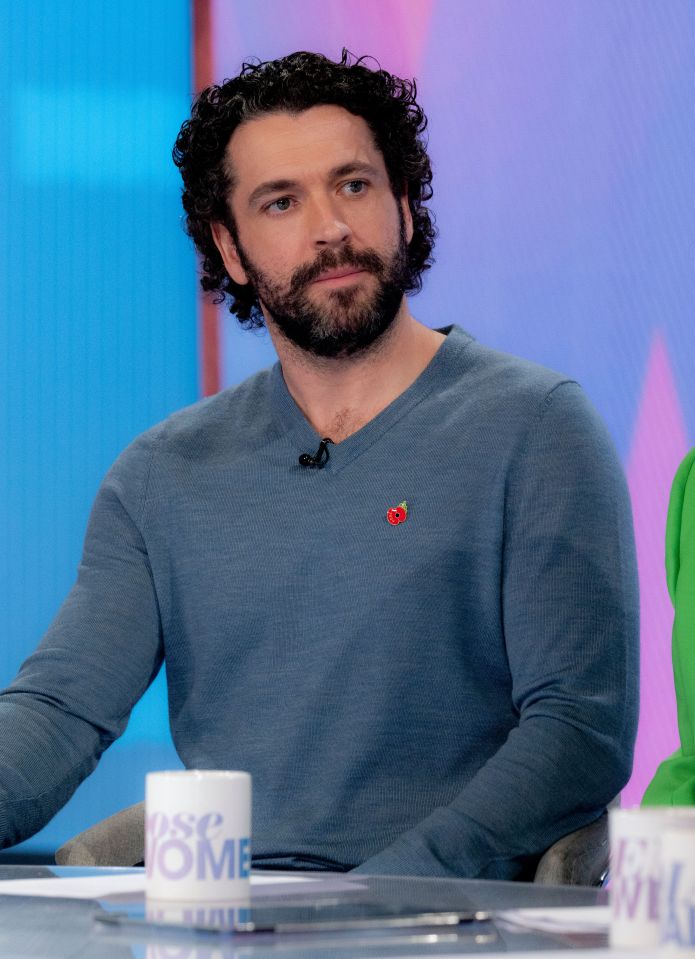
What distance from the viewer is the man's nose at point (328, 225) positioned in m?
1.92

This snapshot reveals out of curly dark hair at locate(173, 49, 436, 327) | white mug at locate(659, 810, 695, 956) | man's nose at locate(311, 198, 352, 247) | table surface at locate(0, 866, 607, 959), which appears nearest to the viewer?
white mug at locate(659, 810, 695, 956)

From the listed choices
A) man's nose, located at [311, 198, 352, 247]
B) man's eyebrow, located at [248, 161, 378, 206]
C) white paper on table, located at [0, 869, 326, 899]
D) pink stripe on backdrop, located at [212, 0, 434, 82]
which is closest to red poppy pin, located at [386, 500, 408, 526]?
man's nose, located at [311, 198, 352, 247]

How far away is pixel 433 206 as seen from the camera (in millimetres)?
3082

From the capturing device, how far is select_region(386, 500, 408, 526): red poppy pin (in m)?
1.77

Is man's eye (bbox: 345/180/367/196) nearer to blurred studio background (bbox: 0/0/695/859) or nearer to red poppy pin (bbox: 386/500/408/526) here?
red poppy pin (bbox: 386/500/408/526)

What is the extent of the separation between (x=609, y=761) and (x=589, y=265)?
1419 millimetres

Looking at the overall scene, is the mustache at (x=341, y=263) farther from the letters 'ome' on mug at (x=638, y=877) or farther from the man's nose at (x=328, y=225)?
the letters 'ome' on mug at (x=638, y=877)

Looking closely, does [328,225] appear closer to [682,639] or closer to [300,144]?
[300,144]

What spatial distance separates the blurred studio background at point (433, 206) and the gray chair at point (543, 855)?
1116mm

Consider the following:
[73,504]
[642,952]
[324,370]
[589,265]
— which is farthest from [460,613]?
[73,504]

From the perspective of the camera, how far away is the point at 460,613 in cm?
173

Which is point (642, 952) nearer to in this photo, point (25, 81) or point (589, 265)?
point (589, 265)

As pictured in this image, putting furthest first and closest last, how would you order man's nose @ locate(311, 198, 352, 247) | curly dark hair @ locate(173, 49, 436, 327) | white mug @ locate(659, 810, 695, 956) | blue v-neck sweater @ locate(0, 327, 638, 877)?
curly dark hair @ locate(173, 49, 436, 327)
man's nose @ locate(311, 198, 352, 247)
blue v-neck sweater @ locate(0, 327, 638, 877)
white mug @ locate(659, 810, 695, 956)

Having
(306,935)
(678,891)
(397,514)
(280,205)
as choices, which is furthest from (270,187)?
(678,891)
